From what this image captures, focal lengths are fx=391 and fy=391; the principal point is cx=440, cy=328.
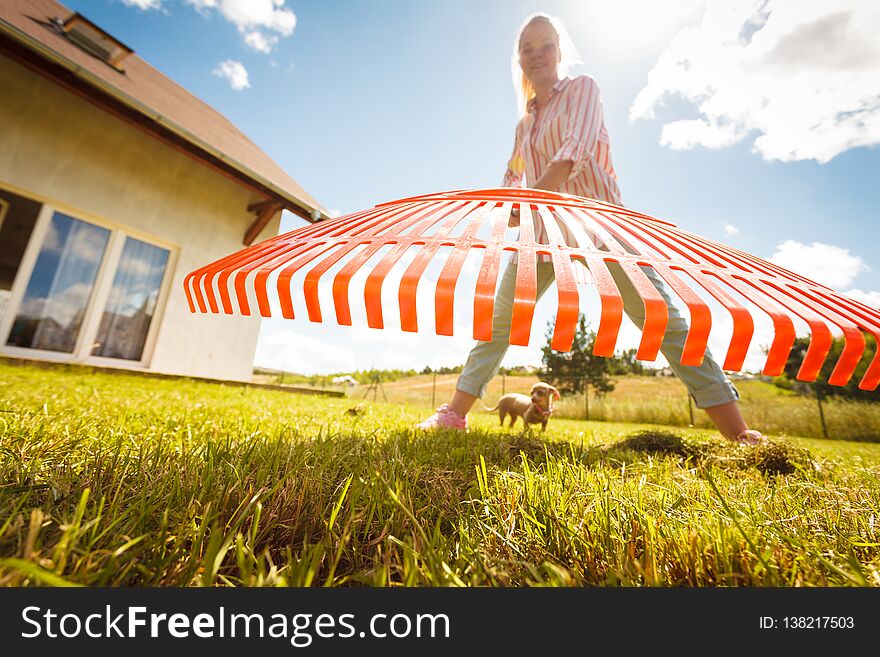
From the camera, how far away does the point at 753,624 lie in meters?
0.52

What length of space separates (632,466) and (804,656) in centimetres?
97

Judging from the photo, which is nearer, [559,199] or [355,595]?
[355,595]

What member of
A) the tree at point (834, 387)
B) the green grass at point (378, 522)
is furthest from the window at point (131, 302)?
the tree at point (834, 387)

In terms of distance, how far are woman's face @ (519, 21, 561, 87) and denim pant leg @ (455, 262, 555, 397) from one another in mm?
1606

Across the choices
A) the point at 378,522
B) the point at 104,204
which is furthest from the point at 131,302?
the point at 378,522

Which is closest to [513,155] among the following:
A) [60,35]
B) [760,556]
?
[760,556]

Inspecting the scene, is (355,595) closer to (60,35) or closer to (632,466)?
(632,466)

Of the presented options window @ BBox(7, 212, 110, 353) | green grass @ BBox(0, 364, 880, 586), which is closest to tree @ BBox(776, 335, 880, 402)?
green grass @ BBox(0, 364, 880, 586)

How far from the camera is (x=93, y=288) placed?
17.8 ft

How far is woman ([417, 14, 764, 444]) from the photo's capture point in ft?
6.96

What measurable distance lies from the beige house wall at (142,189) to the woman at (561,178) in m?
5.39

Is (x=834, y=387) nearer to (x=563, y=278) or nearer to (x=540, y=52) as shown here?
(x=540, y=52)

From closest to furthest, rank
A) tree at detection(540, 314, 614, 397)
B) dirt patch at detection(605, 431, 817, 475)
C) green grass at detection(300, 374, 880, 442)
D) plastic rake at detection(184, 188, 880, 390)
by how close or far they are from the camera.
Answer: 1. plastic rake at detection(184, 188, 880, 390)
2. dirt patch at detection(605, 431, 817, 475)
3. green grass at detection(300, 374, 880, 442)
4. tree at detection(540, 314, 614, 397)

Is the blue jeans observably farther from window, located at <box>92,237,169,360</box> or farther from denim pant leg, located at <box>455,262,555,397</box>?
window, located at <box>92,237,169,360</box>
